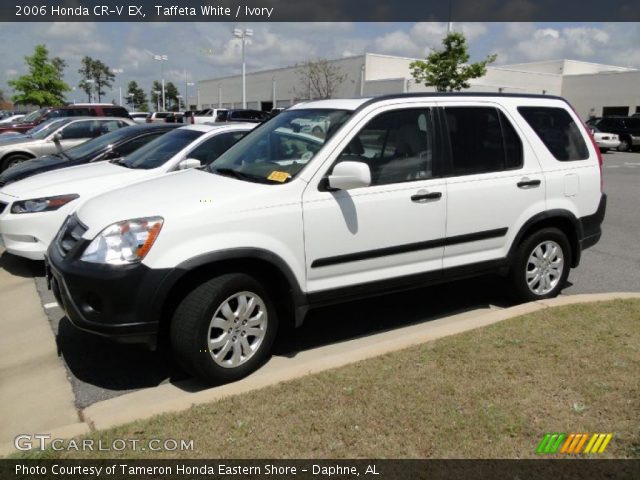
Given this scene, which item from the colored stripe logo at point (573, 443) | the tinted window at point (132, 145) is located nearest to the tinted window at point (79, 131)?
the tinted window at point (132, 145)

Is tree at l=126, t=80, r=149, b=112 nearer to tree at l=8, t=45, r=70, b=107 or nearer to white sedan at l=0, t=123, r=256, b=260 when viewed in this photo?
tree at l=8, t=45, r=70, b=107

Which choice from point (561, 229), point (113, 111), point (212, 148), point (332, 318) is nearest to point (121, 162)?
point (212, 148)

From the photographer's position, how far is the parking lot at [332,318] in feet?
12.9

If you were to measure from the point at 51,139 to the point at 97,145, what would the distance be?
14.9 feet

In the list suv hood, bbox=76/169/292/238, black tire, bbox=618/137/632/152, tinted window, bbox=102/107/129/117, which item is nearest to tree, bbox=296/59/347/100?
black tire, bbox=618/137/632/152

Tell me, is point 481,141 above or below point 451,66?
below

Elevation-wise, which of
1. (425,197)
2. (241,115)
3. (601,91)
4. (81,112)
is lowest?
(425,197)

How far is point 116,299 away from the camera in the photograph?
336 centimetres

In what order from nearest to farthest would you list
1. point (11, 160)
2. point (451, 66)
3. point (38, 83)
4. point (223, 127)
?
point (223, 127), point (11, 160), point (451, 66), point (38, 83)

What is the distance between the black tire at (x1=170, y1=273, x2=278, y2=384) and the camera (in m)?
3.48

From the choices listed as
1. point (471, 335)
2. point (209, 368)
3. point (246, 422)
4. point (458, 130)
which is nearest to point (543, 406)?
point (471, 335)

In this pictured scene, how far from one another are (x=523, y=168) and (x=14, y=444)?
4.22 m

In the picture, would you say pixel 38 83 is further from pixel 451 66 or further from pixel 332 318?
pixel 332 318

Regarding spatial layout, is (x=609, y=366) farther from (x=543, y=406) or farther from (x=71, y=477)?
(x=71, y=477)
